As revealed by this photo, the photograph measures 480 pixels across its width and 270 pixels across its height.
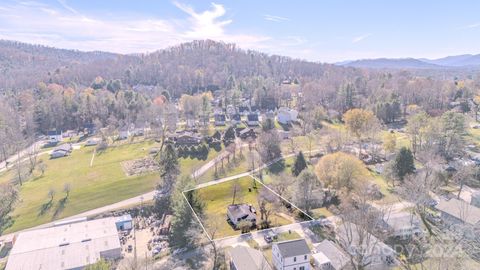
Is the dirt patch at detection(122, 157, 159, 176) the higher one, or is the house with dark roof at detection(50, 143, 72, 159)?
the house with dark roof at detection(50, 143, 72, 159)

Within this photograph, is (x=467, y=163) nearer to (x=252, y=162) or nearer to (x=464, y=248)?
(x=464, y=248)

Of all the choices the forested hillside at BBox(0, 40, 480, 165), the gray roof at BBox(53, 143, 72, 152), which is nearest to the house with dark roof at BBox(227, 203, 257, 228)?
the gray roof at BBox(53, 143, 72, 152)

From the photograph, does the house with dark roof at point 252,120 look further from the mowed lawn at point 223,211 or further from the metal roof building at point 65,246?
the metal roof building at point 65,246

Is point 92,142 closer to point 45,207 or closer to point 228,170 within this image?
point 45,207

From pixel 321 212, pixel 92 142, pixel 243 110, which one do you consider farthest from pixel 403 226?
pixel 243 110

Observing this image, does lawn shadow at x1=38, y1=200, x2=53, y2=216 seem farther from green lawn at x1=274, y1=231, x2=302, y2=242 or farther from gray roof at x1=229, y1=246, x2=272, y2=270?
green lawn at x1=274, y1=231, x2=302, y2=242
